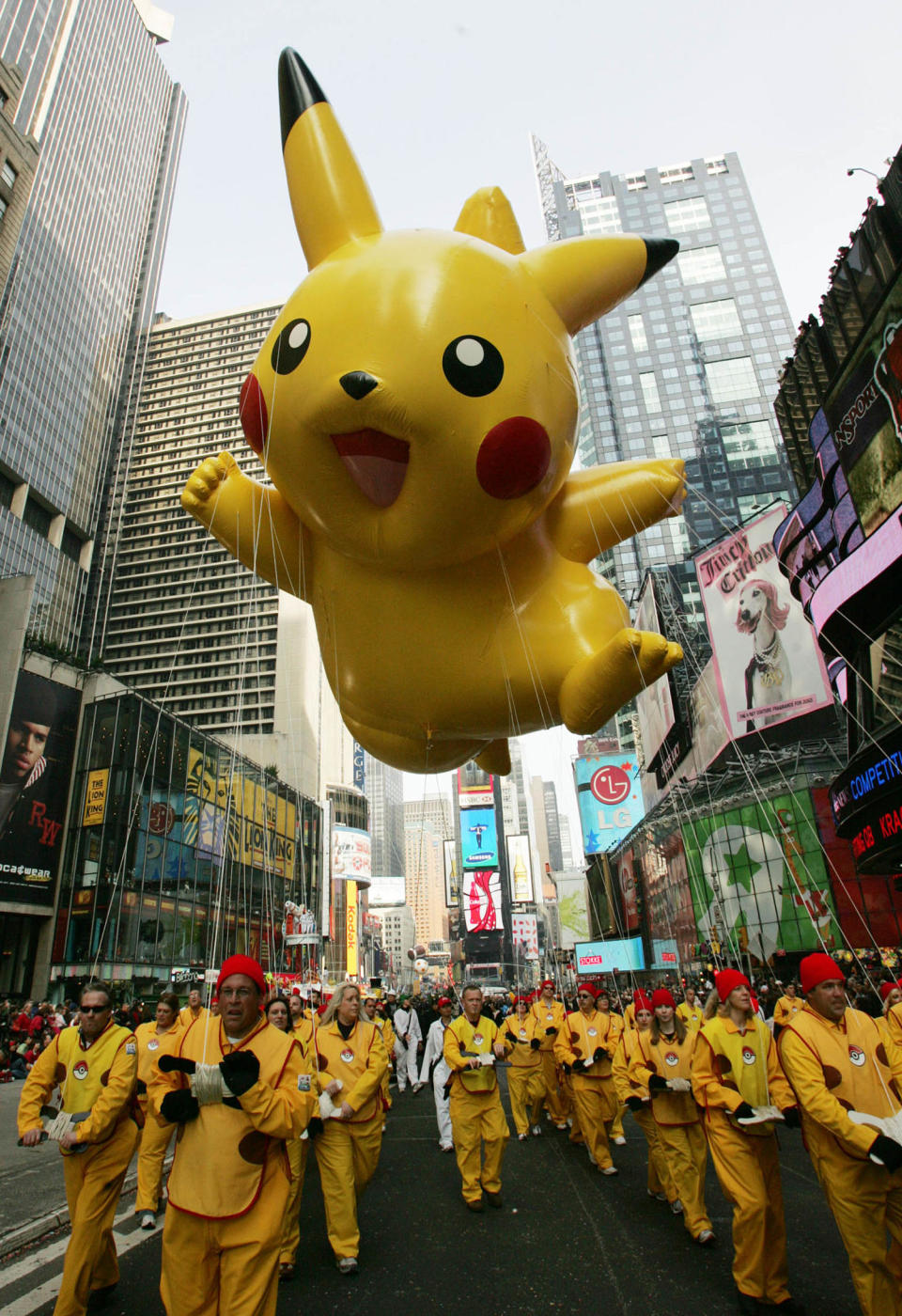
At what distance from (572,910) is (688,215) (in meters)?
83.6

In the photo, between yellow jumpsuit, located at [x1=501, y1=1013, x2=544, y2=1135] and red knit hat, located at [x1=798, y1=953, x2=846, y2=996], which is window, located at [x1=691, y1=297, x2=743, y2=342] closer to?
yellow jumpsuit, located at [x1=501, y1=1013, x2=544, y2=1135]

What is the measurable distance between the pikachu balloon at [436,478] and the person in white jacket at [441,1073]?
211 inches

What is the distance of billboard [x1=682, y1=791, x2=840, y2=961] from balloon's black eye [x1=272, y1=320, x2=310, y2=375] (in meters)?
21.5

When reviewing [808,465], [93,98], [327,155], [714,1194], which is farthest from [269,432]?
[93,98]

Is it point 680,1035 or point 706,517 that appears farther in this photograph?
point 706,517

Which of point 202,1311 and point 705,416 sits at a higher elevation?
point 705,416

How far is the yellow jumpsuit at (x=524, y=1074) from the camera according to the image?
8.54 metres

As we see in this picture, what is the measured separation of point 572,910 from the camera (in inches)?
2072

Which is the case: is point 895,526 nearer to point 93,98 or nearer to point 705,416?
point 705,416

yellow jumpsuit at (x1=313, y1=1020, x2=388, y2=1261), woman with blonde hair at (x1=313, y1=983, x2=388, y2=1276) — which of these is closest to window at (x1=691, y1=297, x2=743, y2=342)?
woman with blonde hair at (x1=313, y1=983, x2=388, y2=1276)

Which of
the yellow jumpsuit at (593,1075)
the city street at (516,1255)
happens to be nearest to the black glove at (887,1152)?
the city street at (516,1255)

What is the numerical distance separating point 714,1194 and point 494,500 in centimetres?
603

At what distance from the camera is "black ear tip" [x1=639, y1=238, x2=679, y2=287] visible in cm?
359

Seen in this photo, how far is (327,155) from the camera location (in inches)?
139
